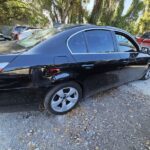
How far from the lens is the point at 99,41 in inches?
161

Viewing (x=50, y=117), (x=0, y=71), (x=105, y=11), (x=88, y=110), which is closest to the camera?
(x=0, y=71)

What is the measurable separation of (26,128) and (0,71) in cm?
103

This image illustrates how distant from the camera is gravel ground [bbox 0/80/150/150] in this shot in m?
3.26

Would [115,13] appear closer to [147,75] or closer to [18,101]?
[147,75]

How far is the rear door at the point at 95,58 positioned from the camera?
373cm

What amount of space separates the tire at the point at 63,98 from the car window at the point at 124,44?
130 centimetres

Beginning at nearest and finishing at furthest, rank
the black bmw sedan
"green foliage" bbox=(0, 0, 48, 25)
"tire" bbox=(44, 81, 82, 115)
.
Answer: the black bmw sedan
"tire" bbox=(44, 81, 82, 115)
"green foliage" bbox=(0, 0, 48, 25)

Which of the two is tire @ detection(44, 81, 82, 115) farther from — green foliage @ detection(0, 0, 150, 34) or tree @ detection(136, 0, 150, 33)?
tree @ detection(136, 0, 150, 33)

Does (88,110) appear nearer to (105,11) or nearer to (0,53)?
(0,53)

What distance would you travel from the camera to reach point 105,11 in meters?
17.9

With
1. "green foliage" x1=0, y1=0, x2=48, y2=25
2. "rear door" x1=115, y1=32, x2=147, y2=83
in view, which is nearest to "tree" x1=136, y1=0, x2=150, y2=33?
"green foliage" x1=0, y1=0, x2=48, y2=25

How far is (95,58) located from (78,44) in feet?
1.34

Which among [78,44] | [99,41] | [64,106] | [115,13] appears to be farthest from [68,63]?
[115,13]

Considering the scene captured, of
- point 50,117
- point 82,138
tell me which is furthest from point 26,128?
point 82,138
